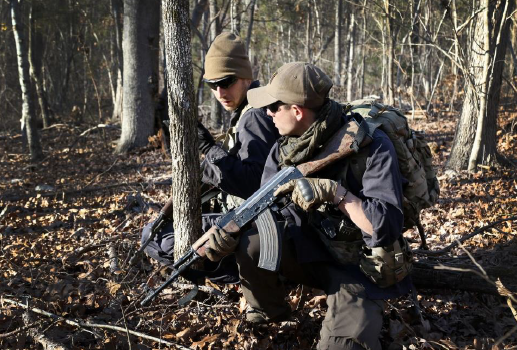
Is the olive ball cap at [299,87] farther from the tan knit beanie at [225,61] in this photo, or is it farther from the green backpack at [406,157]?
the tan knit beanie at [225,61]

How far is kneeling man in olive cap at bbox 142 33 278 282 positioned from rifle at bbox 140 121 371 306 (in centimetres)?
14

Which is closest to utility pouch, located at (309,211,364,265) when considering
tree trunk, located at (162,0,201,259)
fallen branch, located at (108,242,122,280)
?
tree trunk, located at (162,0,201,259)

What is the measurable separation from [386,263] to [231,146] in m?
1.51

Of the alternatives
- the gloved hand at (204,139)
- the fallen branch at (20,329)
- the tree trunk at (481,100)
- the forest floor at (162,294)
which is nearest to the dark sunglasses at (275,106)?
the gloved hand at (204,139)

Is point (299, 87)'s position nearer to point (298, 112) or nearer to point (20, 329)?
point (298, 112)

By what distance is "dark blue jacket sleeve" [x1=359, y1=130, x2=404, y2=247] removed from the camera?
260 centimetres

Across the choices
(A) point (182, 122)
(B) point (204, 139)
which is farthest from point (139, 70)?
(A) point (182, 122)

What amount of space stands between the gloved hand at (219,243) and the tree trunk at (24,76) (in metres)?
9.29

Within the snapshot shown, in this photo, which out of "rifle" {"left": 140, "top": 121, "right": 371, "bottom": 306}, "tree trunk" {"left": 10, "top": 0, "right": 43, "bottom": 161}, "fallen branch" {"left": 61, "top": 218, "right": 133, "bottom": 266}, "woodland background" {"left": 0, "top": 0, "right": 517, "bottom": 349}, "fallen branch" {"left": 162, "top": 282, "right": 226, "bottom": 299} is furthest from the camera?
"tree trunk" {"left": 10, "top": 0, "right": 43, "bottom": 161}

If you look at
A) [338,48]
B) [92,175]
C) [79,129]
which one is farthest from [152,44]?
[338,48]

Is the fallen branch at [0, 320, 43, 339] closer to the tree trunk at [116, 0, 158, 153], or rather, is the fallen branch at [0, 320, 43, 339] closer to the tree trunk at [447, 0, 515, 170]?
the tree trunk at [447, 0, 515, 170]

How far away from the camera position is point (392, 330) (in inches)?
125

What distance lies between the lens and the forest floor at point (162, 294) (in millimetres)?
3080

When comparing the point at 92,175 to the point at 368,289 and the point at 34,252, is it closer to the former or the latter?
the point at 34,252
